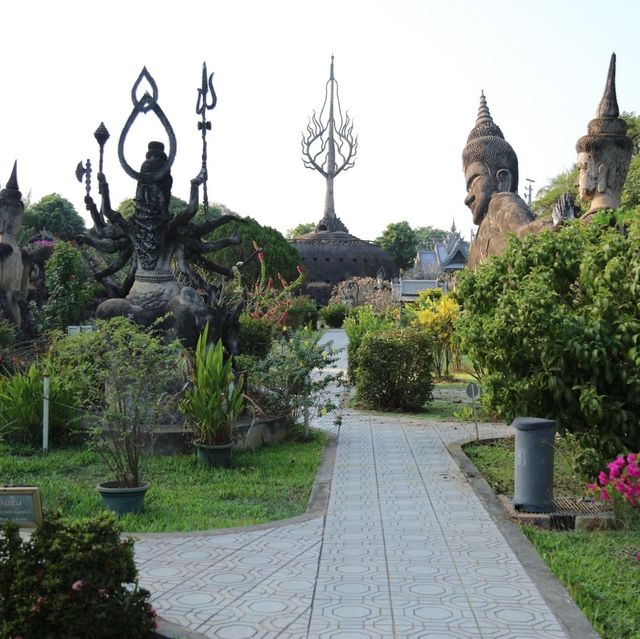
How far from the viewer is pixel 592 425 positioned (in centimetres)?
718

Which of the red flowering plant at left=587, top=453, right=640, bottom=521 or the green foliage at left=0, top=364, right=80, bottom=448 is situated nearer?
the red flowering plant at left=587, top=453, right=640, bottom=521

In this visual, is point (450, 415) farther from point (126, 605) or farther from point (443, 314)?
point (126, 605)

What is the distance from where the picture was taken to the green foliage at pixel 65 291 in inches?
664

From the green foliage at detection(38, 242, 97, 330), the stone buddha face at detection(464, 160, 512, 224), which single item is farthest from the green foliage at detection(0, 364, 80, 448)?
the stone buddha face at detection(464, 160, 512, 224)

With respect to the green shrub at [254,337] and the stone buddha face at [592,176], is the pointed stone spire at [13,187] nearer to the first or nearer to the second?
the green shrub at [254,337]

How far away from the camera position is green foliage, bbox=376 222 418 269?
237 ft

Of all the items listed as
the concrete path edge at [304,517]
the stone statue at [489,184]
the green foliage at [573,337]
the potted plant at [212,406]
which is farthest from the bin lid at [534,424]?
the stone statue at [489,184]

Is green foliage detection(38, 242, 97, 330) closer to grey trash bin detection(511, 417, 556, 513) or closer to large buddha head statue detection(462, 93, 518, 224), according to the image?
large buddha head statue detection(462, 93, 518, 224)

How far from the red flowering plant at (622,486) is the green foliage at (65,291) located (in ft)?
42.0

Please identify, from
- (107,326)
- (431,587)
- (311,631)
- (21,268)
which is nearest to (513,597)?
(431,587)

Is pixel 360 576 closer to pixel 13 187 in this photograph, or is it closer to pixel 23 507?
pixel 23 507

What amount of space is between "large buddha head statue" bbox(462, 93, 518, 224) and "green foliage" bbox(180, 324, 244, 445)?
11805mm

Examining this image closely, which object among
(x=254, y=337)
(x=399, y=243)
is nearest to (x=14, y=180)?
(x=254, y=337)

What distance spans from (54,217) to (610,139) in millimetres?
45507
